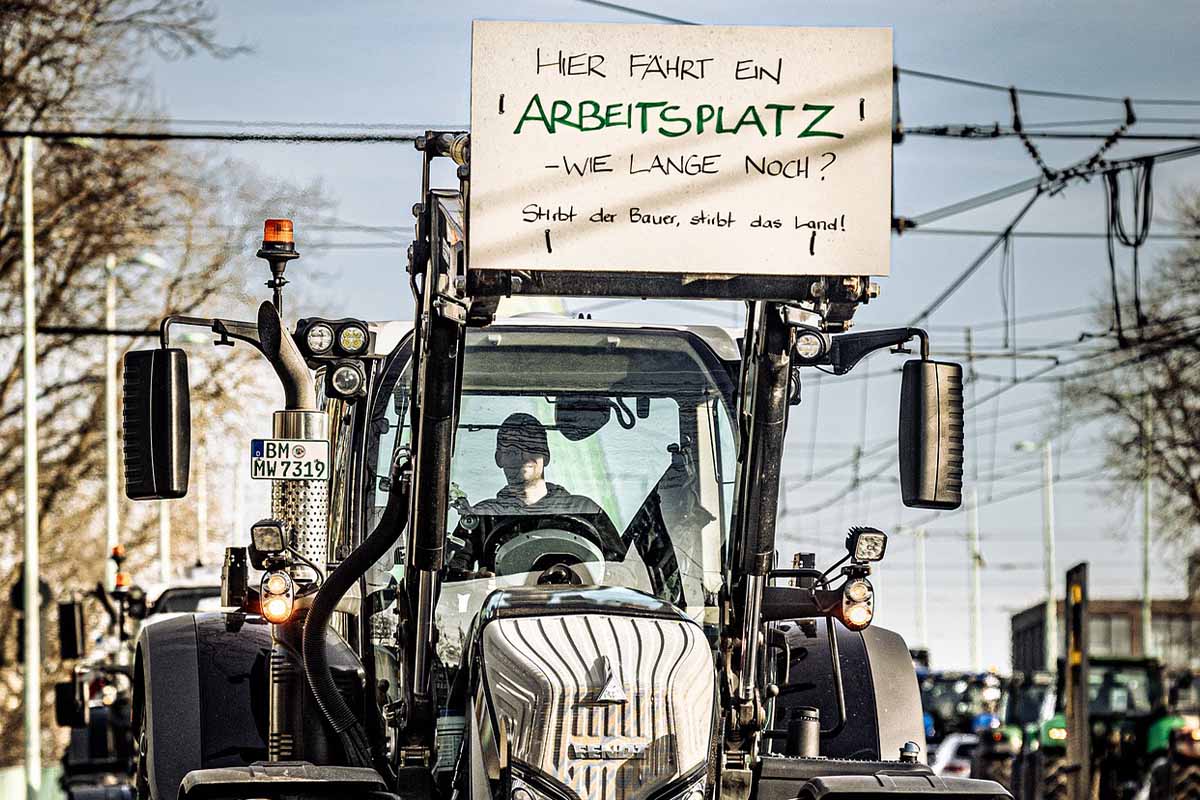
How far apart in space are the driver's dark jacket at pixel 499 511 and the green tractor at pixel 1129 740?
11901 mm

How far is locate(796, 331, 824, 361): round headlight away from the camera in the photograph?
7.58 meters

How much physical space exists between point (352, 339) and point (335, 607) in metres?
1.22

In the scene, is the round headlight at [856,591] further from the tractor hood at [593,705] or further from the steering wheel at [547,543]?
the tractor hood at [593,705]

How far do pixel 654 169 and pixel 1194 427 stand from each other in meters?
42.3

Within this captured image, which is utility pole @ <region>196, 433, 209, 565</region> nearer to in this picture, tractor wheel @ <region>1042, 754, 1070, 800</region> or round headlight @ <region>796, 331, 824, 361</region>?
tractor wheel @ <region>1042, 754, 1070, 800</region>

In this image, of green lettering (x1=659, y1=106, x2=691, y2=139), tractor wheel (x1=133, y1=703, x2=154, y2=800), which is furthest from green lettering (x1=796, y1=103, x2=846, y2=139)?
tractor wheel (x1=133, y1=703, x2=154, y2=800)

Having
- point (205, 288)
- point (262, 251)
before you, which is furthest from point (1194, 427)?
point (262, 251)

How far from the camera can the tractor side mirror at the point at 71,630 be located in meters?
20.7

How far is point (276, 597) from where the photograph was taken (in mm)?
7965

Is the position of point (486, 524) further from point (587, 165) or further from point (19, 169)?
point (19, 169)

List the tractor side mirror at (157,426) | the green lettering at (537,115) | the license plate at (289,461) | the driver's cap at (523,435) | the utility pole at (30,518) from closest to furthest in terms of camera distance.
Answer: the green lettering at (537,115)
the tractor side mirror at (157,426)
the driver's cap at (523,435)
the license plate at (289,461)
the utility pole at (30,518)

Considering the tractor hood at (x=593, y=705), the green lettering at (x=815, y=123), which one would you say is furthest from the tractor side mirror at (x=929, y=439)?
the tractor hood at (x=593, y=705)

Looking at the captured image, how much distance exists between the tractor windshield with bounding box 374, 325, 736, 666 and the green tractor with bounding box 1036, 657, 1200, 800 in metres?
11.6

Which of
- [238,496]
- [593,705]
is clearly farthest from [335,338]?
[238,496]
